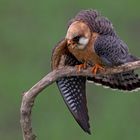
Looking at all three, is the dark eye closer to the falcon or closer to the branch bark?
the falcon

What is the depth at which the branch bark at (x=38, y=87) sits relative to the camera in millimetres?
8031

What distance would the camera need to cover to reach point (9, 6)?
15352 mm

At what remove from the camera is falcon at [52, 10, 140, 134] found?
8812 millimetres

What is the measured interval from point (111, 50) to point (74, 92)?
1.38 feet

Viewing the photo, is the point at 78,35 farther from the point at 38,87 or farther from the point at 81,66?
the point at 38,87

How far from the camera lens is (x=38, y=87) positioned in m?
8.09

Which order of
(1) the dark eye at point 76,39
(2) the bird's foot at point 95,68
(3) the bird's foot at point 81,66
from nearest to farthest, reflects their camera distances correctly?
(3) the bird's foot at point 81,66
(2) the bird's foot at point 95,68
(1) the dark eye at point 76,39

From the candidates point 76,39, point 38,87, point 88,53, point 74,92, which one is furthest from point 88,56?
point 38,87

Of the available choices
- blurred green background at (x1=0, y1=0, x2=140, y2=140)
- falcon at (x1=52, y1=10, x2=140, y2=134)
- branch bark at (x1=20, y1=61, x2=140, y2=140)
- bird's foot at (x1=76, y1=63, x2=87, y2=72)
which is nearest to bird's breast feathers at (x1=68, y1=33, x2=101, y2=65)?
falcon at (x1=52, y1=10, x2=140, y2=134)

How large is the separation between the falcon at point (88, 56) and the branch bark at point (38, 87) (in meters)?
0.29

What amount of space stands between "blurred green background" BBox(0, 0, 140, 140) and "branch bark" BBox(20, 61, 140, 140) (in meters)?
4.19

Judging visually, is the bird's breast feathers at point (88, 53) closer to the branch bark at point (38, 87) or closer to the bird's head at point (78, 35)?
the bird's head at point (78, 35)

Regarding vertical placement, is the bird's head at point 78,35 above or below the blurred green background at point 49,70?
below

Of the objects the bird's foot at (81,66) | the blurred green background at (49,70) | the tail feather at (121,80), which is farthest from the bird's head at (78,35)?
the blurred green background at (49,70)
